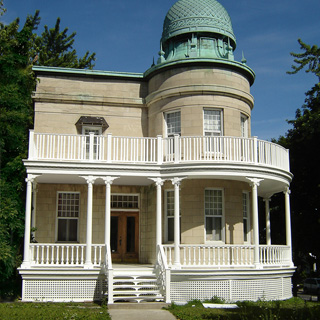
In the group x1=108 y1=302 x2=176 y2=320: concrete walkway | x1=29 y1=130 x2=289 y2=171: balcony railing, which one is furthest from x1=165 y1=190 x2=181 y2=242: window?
x1=108 y1=302 x2=176 y2=320: concrete walkway

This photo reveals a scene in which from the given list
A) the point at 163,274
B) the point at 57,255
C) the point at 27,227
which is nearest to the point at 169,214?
the point at 163,274

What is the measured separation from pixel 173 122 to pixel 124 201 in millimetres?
4146

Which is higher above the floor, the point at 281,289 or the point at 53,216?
the point at 53,216

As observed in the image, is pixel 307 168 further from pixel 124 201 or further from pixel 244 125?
pixel 124 201

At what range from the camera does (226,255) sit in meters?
19.8

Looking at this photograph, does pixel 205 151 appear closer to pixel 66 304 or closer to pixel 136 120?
pixel 136 120

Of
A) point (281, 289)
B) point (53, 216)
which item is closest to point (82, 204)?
point (53, 216)

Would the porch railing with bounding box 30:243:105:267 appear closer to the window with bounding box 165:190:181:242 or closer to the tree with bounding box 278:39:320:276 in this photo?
the window with bounding box 165:190:181:242

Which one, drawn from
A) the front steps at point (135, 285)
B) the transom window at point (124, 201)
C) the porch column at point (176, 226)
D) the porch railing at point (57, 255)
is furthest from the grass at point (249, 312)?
the transom window at point (124, 201)

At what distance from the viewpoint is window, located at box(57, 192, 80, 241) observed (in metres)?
21.0

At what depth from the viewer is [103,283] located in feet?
58.1

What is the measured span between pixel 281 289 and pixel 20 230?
10397 mm

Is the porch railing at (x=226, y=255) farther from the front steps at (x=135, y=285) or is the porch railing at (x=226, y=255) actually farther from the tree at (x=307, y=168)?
the tree at (x=307, y=168)

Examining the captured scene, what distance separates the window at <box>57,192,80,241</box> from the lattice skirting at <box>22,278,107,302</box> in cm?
355
